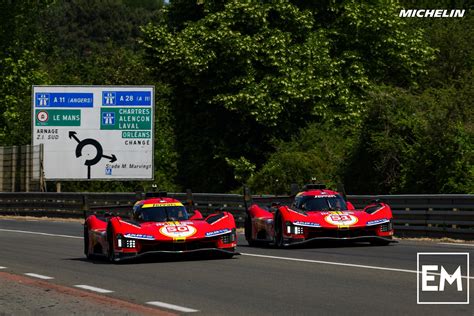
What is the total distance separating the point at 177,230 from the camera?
1859 cm

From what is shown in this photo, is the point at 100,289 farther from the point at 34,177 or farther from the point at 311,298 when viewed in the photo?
the point at 34,177

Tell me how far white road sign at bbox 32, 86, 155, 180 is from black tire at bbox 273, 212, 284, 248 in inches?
977

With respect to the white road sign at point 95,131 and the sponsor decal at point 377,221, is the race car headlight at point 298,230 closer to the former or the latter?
the sponsor decal at point 377,221

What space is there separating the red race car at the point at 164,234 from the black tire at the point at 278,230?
236 centimetres

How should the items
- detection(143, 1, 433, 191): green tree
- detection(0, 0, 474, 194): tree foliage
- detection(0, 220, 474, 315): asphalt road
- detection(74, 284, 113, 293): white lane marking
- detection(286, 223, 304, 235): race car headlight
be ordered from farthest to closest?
detection(143, 1, 433, 191): green tree < detection(0, 0, 474, 194): tree foliage < detection(286, 223, 304, 235): race car headlight < detection(74, 284, 113, 293): white lane marking < detection(0, 220, 474, 315): asphalt road

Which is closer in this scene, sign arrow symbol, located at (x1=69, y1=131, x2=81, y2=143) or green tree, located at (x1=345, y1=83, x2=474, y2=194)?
green tree, located at (x1=345, y1=83, x2=474, y2=194)

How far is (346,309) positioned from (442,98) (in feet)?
83.0

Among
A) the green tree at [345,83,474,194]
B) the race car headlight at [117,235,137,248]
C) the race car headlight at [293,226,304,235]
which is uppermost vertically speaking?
the green tree at [345,83,474,194]

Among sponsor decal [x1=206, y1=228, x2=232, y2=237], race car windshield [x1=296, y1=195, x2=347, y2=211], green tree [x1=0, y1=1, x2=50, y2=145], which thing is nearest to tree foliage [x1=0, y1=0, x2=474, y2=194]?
race car windshield [x1=296, y1=195, x2=347, y2=211]

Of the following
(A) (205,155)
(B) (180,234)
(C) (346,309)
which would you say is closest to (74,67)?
(A) (205,155)

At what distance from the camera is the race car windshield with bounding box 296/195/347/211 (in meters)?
21.8

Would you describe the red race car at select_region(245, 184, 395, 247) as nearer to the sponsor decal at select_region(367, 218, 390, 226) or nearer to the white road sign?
the sponsor decal at select_region(367, 218, 390, 226)

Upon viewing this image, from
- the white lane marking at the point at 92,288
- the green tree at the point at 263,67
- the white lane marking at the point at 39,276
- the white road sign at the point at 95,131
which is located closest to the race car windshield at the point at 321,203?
the white lane marking at the point at 39,276

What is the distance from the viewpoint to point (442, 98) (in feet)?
117
